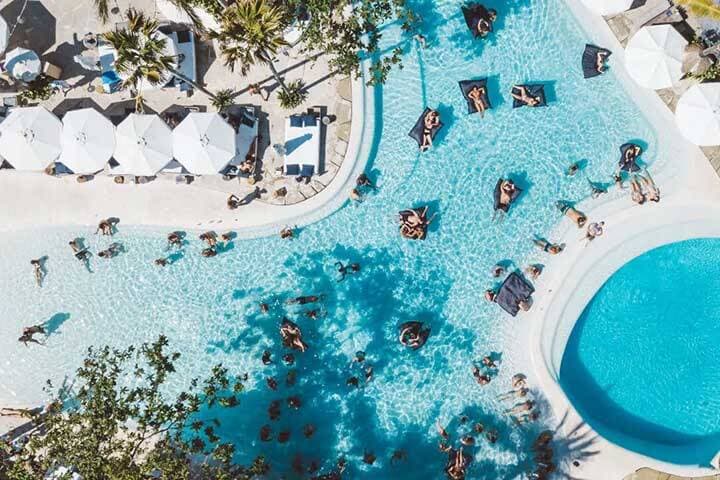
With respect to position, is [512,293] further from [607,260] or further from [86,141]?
[86,141]

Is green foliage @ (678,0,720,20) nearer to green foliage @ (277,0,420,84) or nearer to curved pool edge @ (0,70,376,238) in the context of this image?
green foliage @ (277,0,420,84)

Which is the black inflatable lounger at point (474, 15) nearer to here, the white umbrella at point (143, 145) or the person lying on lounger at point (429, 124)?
the person lying on lounger at point (429, 124)

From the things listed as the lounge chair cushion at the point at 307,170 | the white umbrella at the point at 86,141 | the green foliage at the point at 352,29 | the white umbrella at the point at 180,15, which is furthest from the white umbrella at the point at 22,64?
the lounge chair cushion at the point at 307,170

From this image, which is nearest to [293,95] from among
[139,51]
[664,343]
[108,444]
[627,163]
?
[139,51]

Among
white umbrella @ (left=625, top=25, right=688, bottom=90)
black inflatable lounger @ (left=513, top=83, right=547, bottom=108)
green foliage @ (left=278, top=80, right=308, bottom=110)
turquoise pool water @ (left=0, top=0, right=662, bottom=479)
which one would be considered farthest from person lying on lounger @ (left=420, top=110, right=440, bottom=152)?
A: white umbrella @ (left=625, top=25, right=688, bottom=90)

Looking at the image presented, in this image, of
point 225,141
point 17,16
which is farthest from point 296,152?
point 17,16

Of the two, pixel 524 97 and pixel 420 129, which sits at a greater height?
pixel 524 97

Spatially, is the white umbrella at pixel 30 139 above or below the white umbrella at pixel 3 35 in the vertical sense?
below
